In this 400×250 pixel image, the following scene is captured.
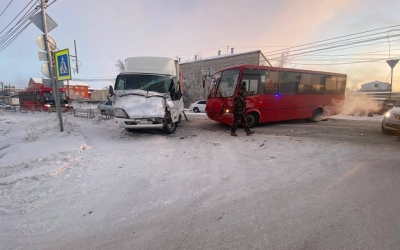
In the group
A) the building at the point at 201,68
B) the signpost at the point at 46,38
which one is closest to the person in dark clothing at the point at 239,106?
the signpost at the point at 46,38

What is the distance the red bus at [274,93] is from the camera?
9.27 m

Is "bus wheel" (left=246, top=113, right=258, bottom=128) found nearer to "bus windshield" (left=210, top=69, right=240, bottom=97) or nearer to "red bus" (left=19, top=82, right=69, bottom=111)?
"bus windshield" (left=210, top=69, right=240, bottom=97)

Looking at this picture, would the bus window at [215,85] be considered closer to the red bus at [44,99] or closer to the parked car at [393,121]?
the parked car at [393,121]

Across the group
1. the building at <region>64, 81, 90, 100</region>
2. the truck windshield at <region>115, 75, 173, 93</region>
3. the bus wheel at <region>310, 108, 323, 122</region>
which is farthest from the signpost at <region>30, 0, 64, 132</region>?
the building at <region>64, 81, 90, 100</region>

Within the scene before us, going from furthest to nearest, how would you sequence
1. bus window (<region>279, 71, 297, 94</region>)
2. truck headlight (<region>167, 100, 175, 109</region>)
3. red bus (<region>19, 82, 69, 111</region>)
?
red bus (<region>19, 82, 69, 111</region>) < bus window (<region>279, 71, 297, 94</region>) < truck headlight (<region>167, 100, 175, 109</region>)

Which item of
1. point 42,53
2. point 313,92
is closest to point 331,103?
point 313,92

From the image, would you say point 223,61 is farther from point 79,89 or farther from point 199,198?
point 79,89

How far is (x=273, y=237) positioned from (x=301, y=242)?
0.31 m

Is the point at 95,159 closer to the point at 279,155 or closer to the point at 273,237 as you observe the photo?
the point at 273,237

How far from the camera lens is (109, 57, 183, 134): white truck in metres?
7.45

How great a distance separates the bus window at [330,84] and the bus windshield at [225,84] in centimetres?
664

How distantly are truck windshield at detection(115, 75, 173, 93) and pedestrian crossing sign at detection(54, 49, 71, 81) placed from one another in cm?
174

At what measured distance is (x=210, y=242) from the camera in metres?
2.43

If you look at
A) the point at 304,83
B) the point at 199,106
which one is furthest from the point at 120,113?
the point at 199,106
